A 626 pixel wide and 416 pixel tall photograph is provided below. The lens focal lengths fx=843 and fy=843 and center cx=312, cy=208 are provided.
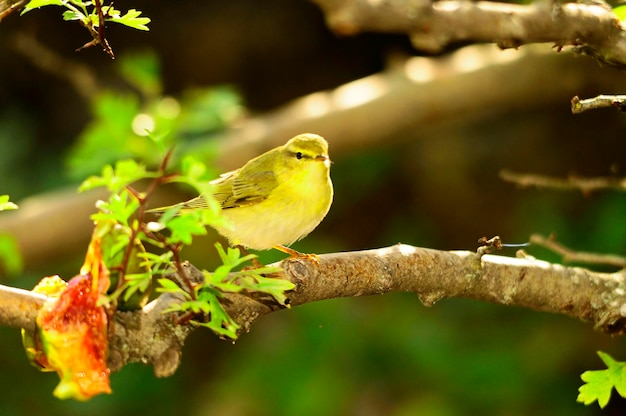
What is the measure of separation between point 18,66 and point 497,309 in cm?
343

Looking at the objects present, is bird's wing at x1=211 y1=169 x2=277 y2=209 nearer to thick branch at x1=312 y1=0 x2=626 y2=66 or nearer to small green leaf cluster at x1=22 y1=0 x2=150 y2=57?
thick branch at x1=312 y1=0 x2=626 y2=66

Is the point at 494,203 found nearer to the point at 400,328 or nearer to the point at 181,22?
the point at 400,328

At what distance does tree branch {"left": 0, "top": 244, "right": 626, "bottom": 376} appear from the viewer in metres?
1.65

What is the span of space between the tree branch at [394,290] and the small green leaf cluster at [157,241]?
0.06m

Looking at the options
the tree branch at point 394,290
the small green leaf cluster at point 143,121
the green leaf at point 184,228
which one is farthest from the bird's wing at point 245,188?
the green leaf at point 184,228

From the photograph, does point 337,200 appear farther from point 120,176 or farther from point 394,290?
point 120,176

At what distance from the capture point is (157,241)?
1.36 meters

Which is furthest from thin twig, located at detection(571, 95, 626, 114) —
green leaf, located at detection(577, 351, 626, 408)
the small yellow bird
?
the small yellow bird

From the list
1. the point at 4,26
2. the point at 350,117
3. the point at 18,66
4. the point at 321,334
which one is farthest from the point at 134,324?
the point at 18,66

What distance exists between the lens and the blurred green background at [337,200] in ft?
13.5

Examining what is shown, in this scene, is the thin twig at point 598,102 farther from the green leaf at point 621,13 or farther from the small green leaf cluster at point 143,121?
the small green leaf cluster at point 143,121

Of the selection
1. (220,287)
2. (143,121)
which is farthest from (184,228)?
(143,121)

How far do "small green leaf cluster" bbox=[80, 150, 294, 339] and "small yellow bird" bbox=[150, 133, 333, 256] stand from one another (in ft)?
2.78

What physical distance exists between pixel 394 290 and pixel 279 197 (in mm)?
650
